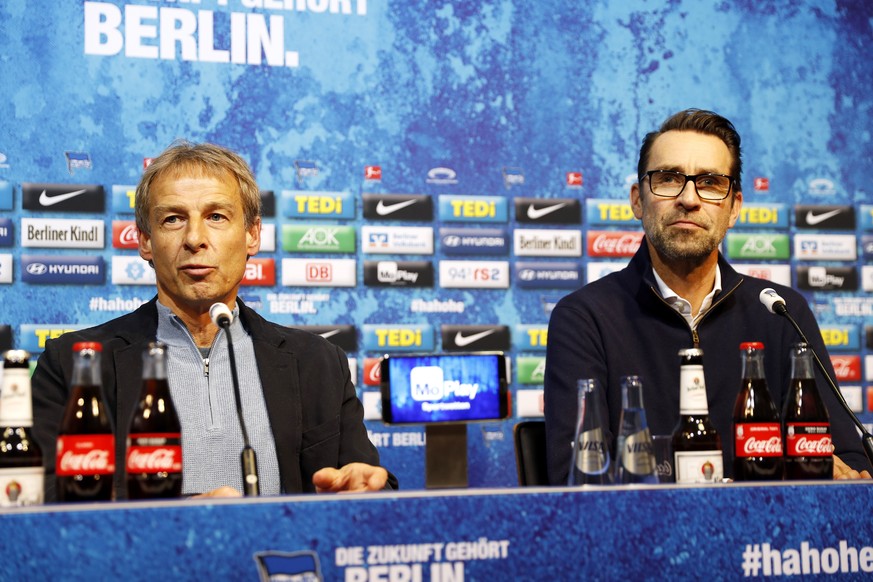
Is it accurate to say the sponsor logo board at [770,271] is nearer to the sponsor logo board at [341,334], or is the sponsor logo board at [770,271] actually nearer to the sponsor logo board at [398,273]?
the sponsor logo board at [398,273]

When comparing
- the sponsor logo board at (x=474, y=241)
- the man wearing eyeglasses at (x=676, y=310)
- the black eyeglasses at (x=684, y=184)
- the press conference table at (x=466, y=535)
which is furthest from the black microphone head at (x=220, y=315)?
the sponsor logo board at (x=474, y=241)

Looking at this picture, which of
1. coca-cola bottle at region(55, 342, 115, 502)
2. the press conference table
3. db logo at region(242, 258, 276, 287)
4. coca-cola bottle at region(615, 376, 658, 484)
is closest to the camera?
the press conference table

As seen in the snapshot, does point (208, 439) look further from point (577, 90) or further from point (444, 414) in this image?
point (577, 90)

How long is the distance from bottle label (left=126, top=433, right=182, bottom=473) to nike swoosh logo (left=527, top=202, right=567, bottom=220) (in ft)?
8.68

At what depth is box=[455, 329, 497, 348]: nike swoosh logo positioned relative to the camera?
11.8 ft

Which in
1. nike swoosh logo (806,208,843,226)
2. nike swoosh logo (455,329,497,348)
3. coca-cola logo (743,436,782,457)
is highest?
nike swoosh logo (806,208,843,226)

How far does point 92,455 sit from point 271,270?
7.65 ft

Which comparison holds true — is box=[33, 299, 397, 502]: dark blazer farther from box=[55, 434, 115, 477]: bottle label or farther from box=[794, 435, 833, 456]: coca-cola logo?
box=[794, 435, 833, 456]: coca-cola logo

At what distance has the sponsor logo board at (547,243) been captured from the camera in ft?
12.1

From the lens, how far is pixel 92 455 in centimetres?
114

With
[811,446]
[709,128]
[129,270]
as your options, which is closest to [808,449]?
[811,446]

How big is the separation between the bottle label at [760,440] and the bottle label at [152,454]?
810 millimetres

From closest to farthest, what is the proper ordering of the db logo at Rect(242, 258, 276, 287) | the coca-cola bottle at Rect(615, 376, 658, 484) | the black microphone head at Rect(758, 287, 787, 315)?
the coca-cola bottle at Rect(615, 376, 658, 484), the black microphone head at Rect(758, 287, 787, 315), the db logo at Rect(242, 258, 276, 287)

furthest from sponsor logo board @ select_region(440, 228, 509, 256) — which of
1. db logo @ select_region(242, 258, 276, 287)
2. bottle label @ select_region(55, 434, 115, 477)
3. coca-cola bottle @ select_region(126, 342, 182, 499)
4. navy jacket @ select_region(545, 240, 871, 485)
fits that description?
bottle label @ select_region(55, 434, 115, 477)
